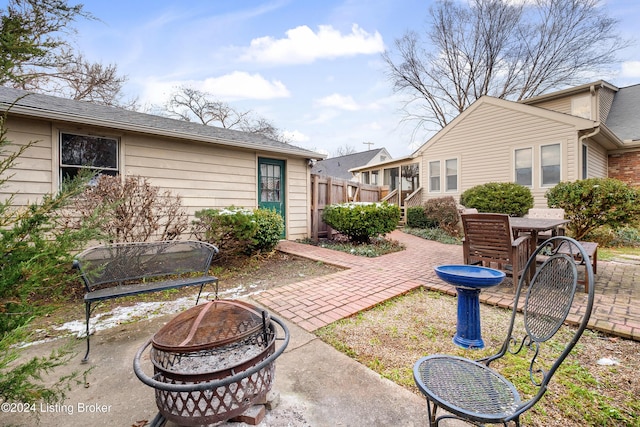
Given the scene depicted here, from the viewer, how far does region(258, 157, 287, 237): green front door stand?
7383mm

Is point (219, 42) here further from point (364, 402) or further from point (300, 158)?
point (364, 402)

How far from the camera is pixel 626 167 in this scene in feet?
34.1

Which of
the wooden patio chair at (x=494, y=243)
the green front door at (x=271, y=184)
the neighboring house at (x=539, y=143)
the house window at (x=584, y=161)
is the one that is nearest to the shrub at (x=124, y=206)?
the green front door at (x=271, y=184)

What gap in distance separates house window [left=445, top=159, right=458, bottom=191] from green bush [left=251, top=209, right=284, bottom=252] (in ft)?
29.5

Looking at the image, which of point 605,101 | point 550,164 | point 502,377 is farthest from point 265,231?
point 605,101

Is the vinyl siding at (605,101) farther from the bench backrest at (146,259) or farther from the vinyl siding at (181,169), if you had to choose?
the bench backrest at (146,259)

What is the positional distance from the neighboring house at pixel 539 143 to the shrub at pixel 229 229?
9.17 meters

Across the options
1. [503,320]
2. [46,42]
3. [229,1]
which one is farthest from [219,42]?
[503,320]

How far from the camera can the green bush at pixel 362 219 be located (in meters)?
7.00

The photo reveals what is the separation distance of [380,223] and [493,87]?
54.8 ft

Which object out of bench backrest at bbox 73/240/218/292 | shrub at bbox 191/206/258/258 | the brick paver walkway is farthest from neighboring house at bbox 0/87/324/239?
the brick paver walkway

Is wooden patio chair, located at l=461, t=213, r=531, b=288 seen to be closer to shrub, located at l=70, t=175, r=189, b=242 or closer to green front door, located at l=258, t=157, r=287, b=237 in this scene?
green front door, located at l=258, t=157, r=287, b=237

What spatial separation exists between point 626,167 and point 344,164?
59.6 feet

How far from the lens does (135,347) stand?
2.48m
